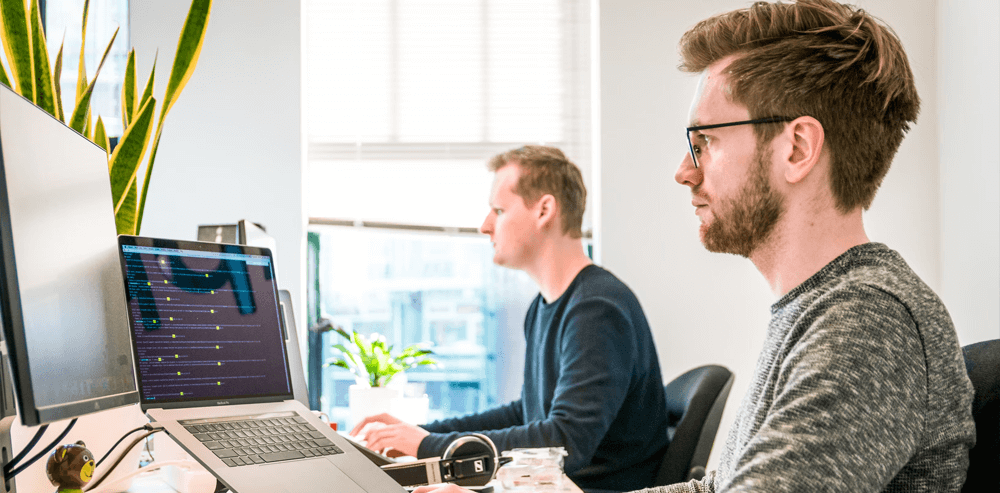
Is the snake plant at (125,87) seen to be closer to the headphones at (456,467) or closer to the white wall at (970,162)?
the headphones at (456,467)

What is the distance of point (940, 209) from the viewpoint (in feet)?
9.71

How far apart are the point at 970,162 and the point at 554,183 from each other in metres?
1.65

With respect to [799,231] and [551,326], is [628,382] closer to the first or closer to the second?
[551,326]

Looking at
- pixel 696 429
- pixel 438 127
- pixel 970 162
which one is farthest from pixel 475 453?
pixel 970 162

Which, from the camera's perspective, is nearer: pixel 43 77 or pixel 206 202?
pixel 43 77

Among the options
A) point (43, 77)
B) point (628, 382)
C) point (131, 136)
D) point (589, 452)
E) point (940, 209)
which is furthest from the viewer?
point (940, 209)

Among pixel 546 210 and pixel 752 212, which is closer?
pixel 752 212

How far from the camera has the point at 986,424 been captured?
81cm

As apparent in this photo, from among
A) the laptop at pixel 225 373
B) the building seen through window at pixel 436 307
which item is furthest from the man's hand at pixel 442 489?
the building seen through window at pixel 436 307

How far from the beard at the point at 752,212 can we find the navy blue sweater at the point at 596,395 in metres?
0.72

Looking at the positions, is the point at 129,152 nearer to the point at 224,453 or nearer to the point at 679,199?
the point at 224,453

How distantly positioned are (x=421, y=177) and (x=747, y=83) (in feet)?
7.64

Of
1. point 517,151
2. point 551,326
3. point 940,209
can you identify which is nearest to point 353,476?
point 551,326

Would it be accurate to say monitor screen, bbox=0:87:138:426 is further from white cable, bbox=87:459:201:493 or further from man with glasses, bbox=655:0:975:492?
man with glasses, bbox=655:0:975:492
